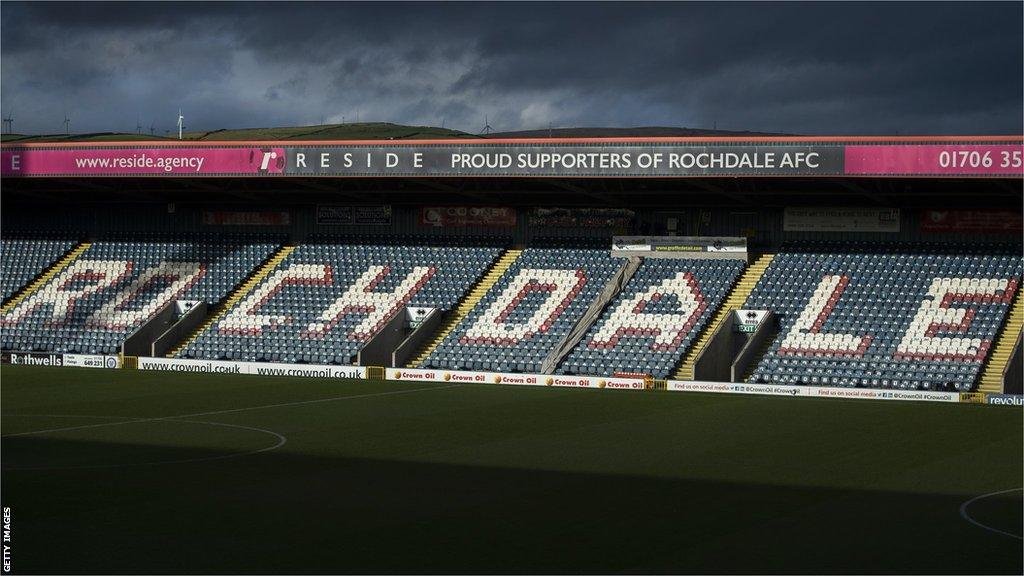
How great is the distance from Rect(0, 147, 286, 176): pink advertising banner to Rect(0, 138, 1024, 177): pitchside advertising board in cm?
4

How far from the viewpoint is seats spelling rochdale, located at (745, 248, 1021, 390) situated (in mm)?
38219

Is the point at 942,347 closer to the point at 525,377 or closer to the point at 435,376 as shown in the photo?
the point at 525,377

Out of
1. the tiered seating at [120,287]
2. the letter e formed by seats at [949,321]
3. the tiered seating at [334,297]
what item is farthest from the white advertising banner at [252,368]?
the letter e formed by seats at [949,321]

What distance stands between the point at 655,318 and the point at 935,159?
10.6 m

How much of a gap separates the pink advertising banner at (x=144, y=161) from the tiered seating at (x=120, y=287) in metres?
5.22

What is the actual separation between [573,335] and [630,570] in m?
29.4

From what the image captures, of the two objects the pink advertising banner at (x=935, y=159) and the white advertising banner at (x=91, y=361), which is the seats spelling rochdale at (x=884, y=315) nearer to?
the pink advertising banner at (x=935, y=159)

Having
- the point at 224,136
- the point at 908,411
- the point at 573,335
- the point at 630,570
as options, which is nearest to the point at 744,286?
the point at 573,335

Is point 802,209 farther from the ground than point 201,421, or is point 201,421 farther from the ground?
point 802,209

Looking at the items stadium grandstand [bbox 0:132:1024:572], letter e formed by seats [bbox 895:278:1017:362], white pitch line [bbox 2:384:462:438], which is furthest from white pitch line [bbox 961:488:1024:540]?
A: letter e formed by seats [bbox 895:278:1017:362]

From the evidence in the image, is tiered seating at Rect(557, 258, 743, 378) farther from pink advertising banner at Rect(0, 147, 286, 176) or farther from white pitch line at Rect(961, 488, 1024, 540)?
white pitch line at Rect(961, 488, 1024, 540)

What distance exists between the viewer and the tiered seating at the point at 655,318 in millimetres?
40875

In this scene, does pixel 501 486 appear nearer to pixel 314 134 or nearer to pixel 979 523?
pixel 979 523

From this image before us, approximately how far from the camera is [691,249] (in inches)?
1863
